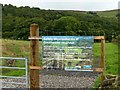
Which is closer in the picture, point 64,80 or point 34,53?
point 34,53

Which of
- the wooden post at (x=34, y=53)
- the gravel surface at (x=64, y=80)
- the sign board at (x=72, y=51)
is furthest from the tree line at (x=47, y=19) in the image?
the wooden post at (x=34, y=53)

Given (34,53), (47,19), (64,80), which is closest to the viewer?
(34,53)

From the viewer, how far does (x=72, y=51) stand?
7.98 m

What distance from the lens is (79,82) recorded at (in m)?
11.8

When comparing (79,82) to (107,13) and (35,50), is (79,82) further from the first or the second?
(107,13)

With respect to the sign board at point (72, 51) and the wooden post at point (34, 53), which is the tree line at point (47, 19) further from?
the wooden post at point (34, 53)

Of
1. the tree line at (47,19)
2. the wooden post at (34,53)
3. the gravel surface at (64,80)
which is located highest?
the tree line at (47,19)

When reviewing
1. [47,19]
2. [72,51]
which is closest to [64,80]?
[72,51]

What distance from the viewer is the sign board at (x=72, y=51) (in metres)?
7.92

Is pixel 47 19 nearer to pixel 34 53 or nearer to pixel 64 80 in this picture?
pixel 64 80

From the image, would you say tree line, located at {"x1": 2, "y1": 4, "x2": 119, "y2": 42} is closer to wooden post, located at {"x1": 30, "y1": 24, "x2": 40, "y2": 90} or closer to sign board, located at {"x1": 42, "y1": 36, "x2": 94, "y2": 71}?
sign board, located at {"x1": 42, "y1": 36, "x2": 94, "y2": 71}

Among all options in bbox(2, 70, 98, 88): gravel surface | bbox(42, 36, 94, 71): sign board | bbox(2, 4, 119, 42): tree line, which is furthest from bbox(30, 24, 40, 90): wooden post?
bbox(2, 4, 119, 42): tree line

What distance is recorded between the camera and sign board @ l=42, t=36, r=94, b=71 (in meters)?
7.92

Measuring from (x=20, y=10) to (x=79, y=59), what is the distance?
33.3m
